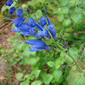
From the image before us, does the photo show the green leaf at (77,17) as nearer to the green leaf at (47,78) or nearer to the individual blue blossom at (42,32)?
the green leaf at (47,78)

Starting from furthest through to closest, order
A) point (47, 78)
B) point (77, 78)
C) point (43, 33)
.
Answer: point (47, 78) → point (77, 78) → point (43, 33)

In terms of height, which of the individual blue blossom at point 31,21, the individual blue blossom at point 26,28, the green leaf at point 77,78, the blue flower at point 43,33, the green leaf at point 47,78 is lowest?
the green leaf at point 47,78

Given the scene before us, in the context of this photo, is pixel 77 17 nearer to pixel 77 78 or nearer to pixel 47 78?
pixel 47 78

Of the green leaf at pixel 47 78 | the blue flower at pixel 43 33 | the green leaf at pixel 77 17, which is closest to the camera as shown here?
the blue flower at pixel 43 33

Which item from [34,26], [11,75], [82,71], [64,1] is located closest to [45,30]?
[34,26]

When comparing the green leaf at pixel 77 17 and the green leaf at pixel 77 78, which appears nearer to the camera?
the green leaf at pixel 77 78

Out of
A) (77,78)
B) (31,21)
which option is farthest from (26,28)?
(77,78)

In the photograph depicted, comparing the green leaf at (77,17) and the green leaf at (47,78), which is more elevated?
the green leaf at (77,17)

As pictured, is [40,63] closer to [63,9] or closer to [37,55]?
[37,55]

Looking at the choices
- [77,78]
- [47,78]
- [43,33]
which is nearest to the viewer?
[43,33]

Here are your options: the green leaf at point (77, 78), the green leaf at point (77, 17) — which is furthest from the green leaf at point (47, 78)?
the green leaf at point (77, 17)

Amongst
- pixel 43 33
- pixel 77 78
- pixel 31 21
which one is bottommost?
pixel 77 78
